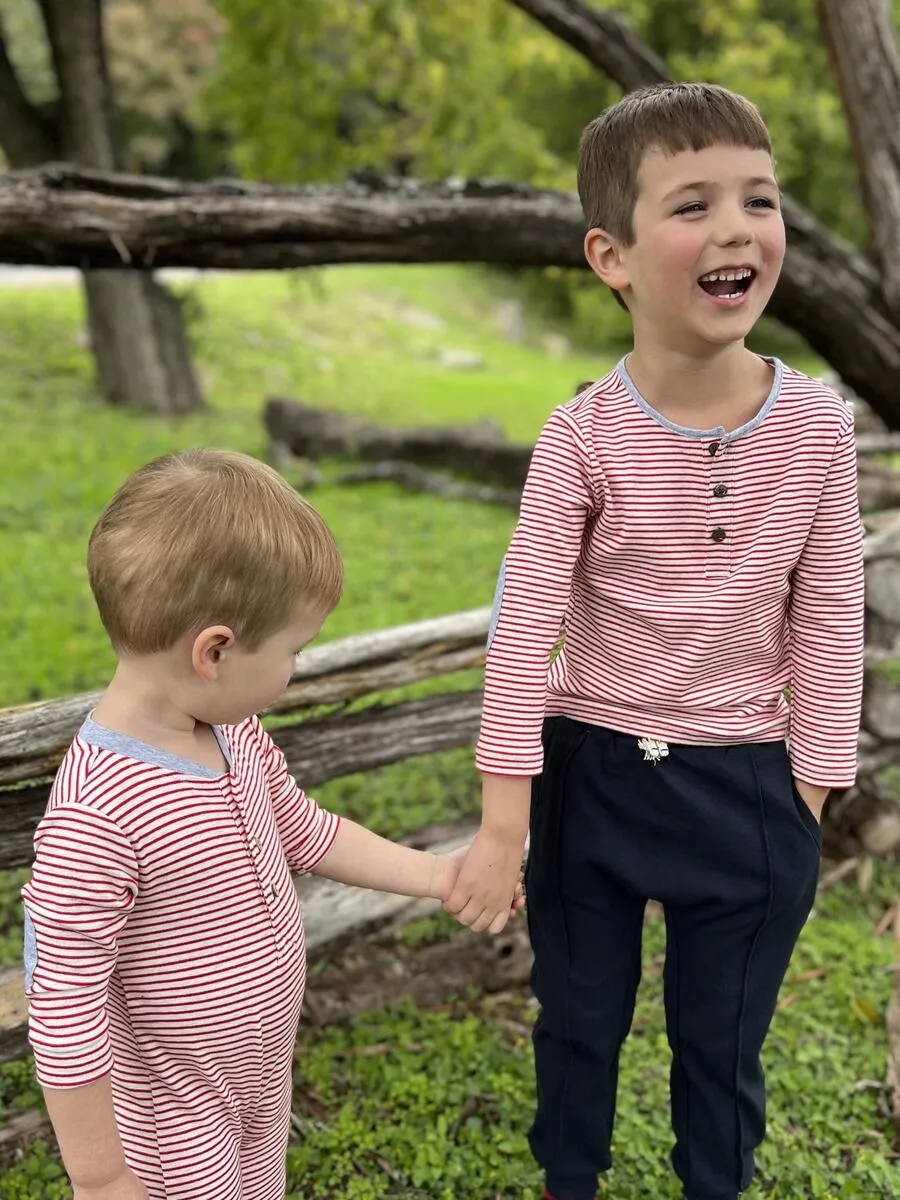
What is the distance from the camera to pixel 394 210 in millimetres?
3627

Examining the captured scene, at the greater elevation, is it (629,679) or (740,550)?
(740,550)

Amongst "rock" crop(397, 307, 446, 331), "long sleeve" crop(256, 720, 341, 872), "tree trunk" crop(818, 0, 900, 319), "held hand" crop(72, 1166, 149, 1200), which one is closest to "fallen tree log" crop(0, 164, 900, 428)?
"tree trunk" crop(818, 0, 900, 319)

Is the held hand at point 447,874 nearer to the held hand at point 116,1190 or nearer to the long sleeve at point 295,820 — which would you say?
the long sleeve at point 295,820

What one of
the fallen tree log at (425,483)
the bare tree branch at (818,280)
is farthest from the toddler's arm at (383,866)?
the fallen tree log at (425,483)

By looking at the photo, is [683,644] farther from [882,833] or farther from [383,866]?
[882,833]

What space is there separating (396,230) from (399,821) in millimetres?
1993

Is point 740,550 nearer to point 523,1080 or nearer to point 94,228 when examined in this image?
point 523,1080

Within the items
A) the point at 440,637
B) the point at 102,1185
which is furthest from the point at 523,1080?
the point at 102,1185

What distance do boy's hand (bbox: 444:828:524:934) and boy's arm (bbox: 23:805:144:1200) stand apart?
1.88ft

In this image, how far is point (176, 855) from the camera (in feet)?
5.24

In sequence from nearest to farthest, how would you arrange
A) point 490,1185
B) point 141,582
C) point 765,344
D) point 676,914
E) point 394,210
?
1. point 141,582
2. point 676,914
3. point 490,1185
4. point 394,210
5. point 765,344

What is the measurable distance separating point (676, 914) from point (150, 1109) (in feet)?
3.09

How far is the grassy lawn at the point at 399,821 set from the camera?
101 inches

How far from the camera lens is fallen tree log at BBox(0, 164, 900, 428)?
3213 millimetres
